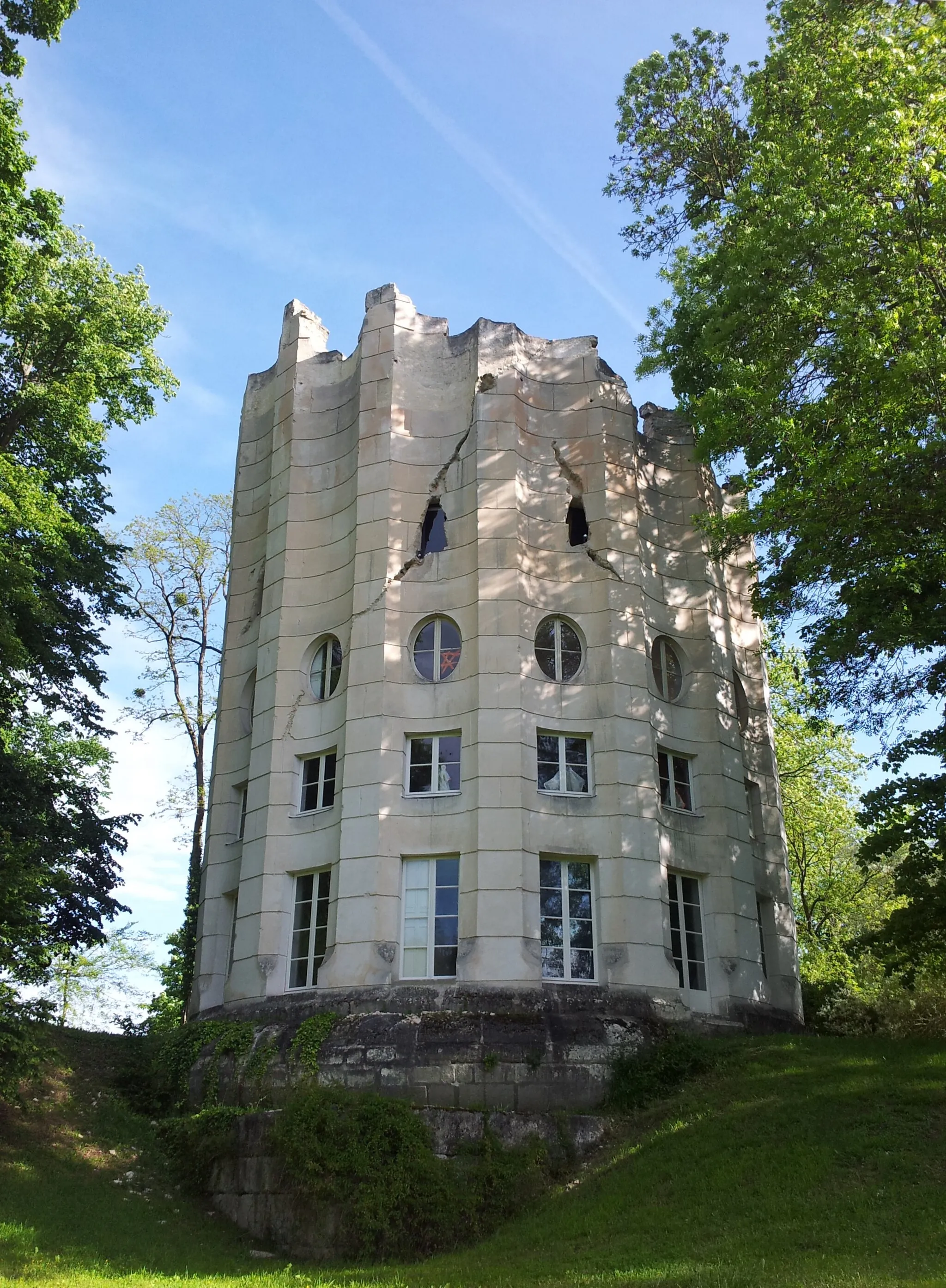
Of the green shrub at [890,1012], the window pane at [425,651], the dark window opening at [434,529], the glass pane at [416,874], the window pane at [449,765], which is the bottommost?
the green shrub at [890,1012]

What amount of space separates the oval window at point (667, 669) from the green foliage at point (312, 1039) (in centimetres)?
928

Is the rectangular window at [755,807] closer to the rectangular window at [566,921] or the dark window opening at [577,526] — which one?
the rectangular window at [566,921]

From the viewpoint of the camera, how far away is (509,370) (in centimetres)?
2391

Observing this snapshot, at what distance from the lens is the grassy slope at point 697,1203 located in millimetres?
12055

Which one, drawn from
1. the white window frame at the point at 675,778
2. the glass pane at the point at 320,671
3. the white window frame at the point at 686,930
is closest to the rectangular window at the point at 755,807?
the white window frame at the point at 675,778

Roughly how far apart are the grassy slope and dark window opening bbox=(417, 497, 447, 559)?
35.9 feet

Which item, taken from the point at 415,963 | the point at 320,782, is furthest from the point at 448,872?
the point at 320,782

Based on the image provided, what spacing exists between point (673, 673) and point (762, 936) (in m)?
5.79

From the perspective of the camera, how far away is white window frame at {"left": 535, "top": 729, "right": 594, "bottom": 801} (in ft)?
69.0

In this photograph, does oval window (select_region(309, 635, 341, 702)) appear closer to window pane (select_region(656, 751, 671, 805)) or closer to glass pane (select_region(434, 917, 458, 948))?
glass pane (select_region(434, 917, 458, 948))

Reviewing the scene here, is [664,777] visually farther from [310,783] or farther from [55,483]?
[55,483]

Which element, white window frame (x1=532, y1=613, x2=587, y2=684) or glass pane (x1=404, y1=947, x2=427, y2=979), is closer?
glass pane (x1=404, y1=947, x2=427, y2=979)

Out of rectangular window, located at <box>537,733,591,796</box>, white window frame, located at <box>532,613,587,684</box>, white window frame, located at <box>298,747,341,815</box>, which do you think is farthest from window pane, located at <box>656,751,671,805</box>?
white window frame, located at <box>298,747,341,815</box>

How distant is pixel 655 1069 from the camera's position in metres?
18.1
